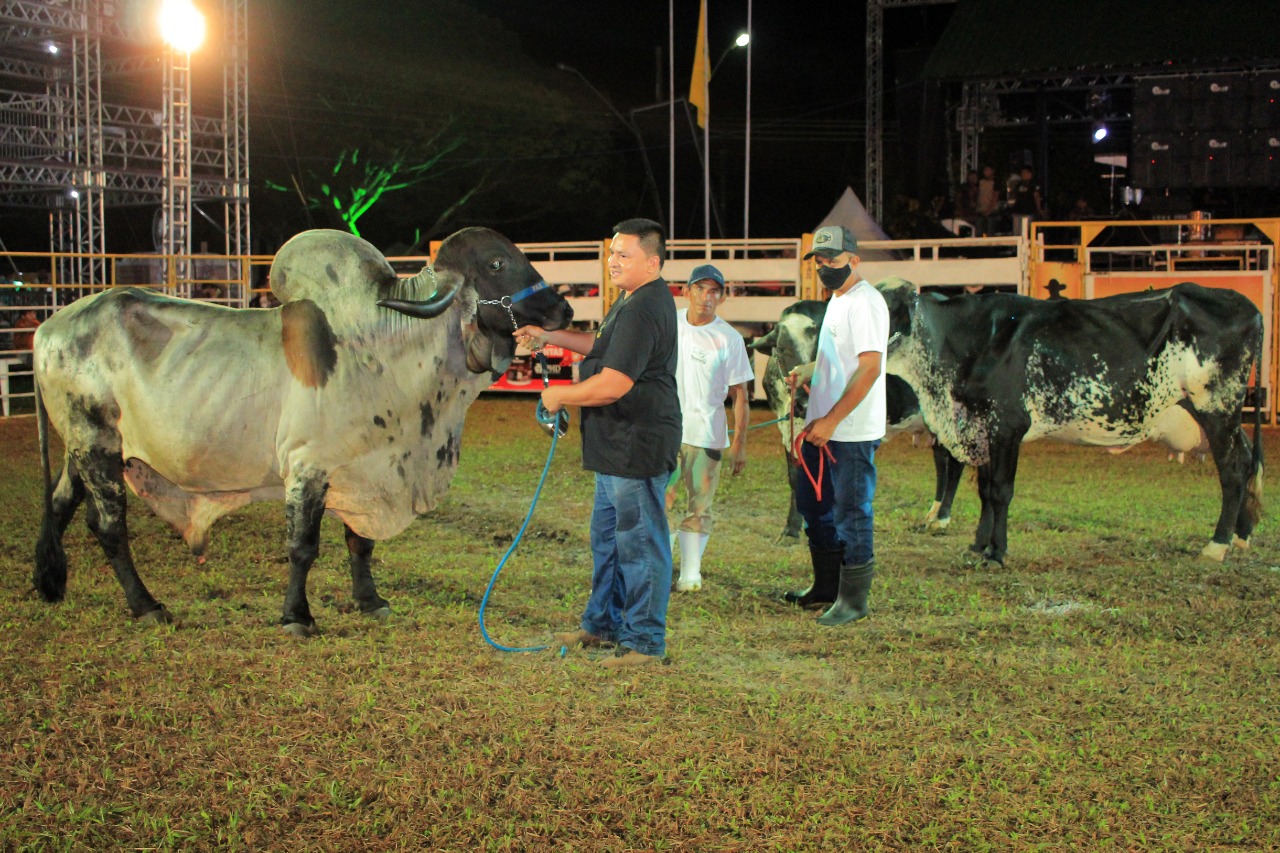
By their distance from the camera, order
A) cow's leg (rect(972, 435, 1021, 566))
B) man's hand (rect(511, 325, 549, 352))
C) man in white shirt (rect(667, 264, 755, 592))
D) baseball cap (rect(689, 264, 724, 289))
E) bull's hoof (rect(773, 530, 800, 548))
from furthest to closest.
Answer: bull's hoof (rect(773, 530, 800, 548)) < cow's leg (rect(972, 435, 1021, 566)) < baseball cap (rect(689, 264, 724, 289)) < man in white shirt (rect(667, 264, 755, 592)) < man's hand (rect(511, 325, 549, 352))

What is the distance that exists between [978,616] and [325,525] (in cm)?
488

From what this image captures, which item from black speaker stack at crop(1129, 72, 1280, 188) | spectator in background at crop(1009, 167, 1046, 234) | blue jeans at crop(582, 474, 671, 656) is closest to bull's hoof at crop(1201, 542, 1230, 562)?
blue jeans at crop(582, 474, 671, 656)

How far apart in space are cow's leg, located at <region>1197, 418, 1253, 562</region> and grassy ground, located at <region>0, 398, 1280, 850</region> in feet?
0.86

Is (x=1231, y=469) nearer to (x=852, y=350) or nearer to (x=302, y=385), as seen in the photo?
(x=852, y=350)

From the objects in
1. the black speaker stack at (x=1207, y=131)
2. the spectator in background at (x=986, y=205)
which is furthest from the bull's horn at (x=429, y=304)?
the black speaker stack at (x=1207, y=131)

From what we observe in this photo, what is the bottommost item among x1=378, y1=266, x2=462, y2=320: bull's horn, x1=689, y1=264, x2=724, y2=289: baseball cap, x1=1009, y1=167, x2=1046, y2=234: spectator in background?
x1=378, y1=266, x2=462, y2=320: bull's horn

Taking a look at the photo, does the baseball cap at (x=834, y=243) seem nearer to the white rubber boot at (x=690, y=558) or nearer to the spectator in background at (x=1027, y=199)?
the white rubber boot at (x=690, y=558)

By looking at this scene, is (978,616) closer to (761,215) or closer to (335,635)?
(335,635)

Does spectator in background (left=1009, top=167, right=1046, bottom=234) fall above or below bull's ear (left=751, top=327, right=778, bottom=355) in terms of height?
above

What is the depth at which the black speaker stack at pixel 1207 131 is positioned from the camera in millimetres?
22891

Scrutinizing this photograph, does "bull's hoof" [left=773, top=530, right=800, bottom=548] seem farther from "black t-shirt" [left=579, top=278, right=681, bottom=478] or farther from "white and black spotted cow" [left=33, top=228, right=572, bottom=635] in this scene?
"black t-shirt" [left=579, top=278, right=681, bottom=478]

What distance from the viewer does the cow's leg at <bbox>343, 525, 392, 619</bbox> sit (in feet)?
21.5

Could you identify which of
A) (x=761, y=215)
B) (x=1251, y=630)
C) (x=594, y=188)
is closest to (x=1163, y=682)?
(x=1251, y=630)

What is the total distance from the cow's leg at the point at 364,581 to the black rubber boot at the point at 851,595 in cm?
233
